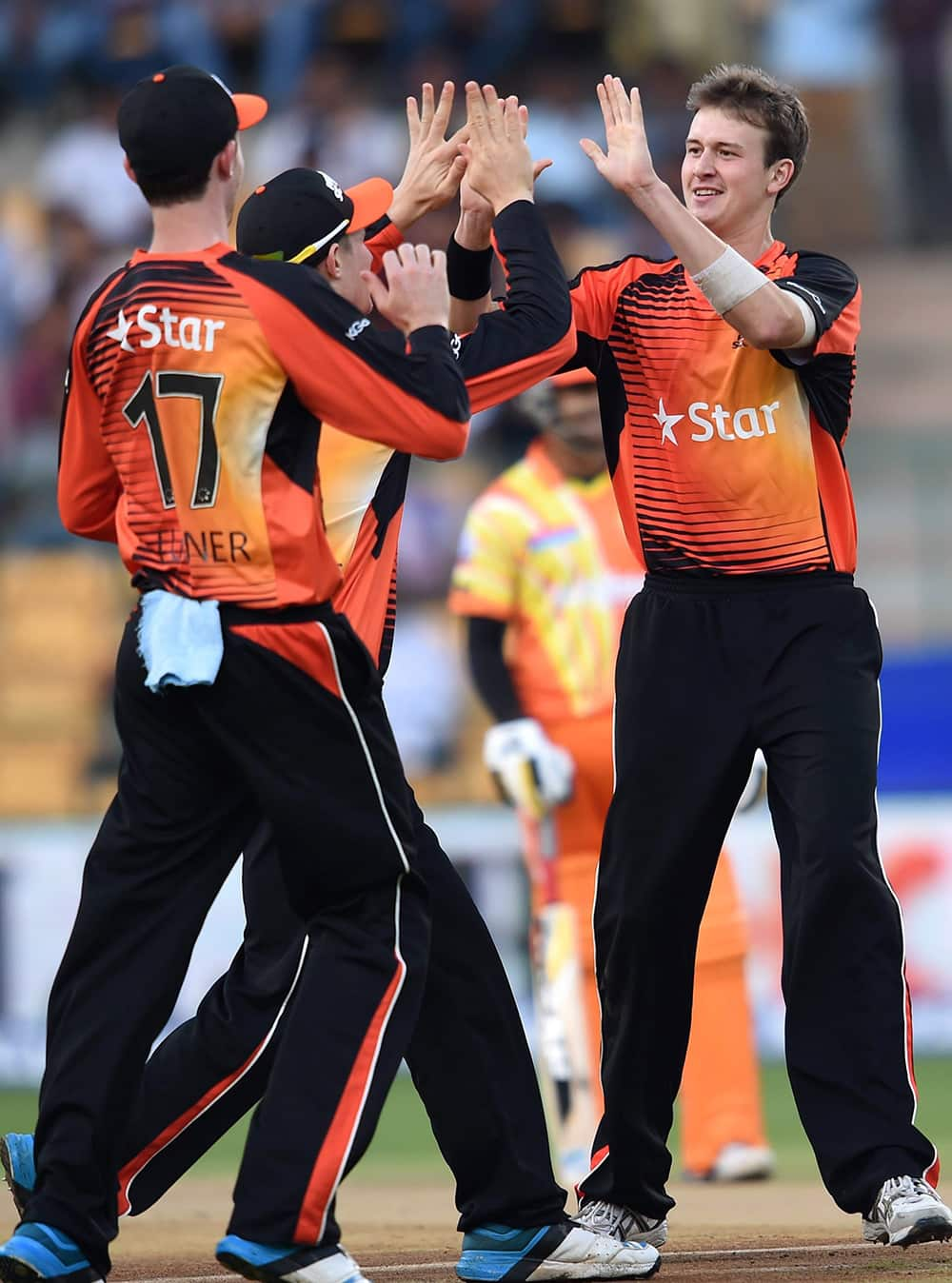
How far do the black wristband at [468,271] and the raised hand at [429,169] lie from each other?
0.35ft

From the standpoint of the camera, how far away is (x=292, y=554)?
3822 mm

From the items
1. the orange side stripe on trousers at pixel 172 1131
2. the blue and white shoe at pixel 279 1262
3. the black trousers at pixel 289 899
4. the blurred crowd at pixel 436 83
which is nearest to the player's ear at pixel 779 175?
the black trousers at pixel 289 899

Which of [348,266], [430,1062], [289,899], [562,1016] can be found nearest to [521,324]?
[348,266]

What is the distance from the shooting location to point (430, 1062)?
4.22 metres

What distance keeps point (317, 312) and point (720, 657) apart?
1.24 m

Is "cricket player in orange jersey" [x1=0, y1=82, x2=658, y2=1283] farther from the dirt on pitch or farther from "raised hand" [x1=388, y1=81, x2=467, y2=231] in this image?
the dirt on pitch

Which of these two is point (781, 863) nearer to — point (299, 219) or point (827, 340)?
point (827, 340)

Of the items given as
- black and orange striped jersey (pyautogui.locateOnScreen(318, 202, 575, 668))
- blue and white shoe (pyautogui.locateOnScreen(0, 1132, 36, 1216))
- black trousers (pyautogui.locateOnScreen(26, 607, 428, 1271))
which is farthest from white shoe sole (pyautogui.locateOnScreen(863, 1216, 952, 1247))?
blue and white shoe (pyautogui.locateOnScreen(0, 1132, 36, 1216))

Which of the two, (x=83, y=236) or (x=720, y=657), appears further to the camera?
(x=83, y=236)

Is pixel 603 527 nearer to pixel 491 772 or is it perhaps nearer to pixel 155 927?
pixel 491 772

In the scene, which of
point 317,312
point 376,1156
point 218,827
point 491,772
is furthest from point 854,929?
point 376,1156

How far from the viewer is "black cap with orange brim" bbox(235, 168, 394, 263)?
4.16 metres

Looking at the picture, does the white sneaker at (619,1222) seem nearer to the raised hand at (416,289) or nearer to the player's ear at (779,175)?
the raised hand at (416,289)

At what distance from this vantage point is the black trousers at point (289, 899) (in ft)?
12.4
